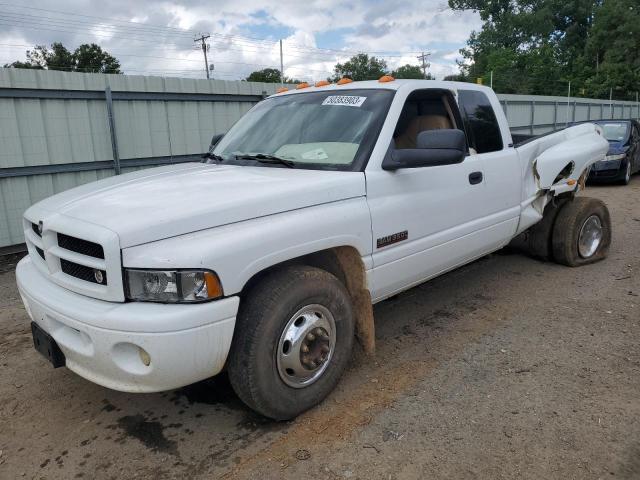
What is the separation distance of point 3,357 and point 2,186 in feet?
12.4

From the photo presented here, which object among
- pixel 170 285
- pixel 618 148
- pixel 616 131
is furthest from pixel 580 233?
pixel 616 131

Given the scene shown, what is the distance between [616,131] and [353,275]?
11791 mm

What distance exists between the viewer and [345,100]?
3.72m

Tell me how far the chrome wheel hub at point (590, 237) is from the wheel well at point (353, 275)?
3.38 metres

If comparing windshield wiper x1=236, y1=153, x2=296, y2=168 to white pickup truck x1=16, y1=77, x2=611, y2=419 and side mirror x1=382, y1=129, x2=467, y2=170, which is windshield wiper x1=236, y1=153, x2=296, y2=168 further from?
side mirror x1=382, y1=129, x2=467, y2=170

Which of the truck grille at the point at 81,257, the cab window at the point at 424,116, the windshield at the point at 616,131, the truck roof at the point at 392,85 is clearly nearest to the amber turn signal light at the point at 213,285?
the truck grille at the point at 81,257

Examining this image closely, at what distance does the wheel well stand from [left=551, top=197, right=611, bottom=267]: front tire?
3.17 m

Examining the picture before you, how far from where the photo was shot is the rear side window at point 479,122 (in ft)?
14.0

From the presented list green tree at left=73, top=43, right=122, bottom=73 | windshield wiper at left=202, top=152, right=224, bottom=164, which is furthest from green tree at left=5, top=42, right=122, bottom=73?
windshield wiper at left=202, top=152, right=224, bottom=164

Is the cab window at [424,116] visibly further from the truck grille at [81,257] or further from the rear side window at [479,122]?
the truck grille at [81,257]

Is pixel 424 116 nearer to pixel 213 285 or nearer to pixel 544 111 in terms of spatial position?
pixel 213 285

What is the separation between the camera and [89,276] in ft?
8.57

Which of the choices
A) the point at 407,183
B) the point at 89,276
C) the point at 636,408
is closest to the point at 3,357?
the point at 89,276

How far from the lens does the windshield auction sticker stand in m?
3.66
